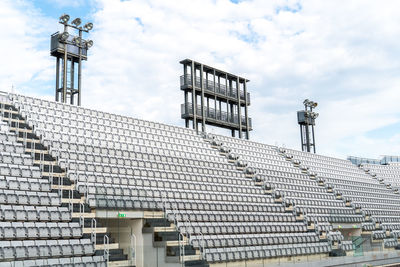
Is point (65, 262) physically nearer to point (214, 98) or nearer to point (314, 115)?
point (214, 98)

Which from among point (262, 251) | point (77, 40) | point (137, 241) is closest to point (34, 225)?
point (137, 241)

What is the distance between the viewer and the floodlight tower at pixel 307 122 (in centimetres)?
4566

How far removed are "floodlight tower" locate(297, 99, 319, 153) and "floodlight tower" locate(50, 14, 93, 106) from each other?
2524 centimetres

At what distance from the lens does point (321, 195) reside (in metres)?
31.0

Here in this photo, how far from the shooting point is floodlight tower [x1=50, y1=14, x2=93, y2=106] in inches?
1075

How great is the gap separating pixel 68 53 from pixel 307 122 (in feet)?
88.6

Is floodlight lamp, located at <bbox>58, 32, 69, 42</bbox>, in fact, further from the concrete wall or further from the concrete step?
the concrete step

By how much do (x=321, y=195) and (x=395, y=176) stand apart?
62.8 ft

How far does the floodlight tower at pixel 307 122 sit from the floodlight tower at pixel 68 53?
25241 millimetres

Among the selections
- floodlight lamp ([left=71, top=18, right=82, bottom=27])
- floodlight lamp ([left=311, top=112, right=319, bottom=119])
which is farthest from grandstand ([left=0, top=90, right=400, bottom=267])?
floodlight lamp ([left=311, top=112, right=319, bottom=119])

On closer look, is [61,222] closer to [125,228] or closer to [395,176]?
[125,228]

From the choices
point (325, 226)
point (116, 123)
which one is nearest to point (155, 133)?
point (116, 123)

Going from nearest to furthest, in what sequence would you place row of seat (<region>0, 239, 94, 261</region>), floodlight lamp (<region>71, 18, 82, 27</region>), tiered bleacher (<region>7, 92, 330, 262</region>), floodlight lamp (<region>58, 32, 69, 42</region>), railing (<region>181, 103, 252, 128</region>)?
row of seat (<region>0, 239, 94, 261</region>) → tiered bleacher (<region>7, 92, 330, 262</region>) → floodlight lamp (<region>58, 32, 69, 42</region>) → floodlight lamp (<region>71, 18, 82, 27</region>) → railing (<region>181, 103, 252, 128</region>)

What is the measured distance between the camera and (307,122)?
45.8 metres
